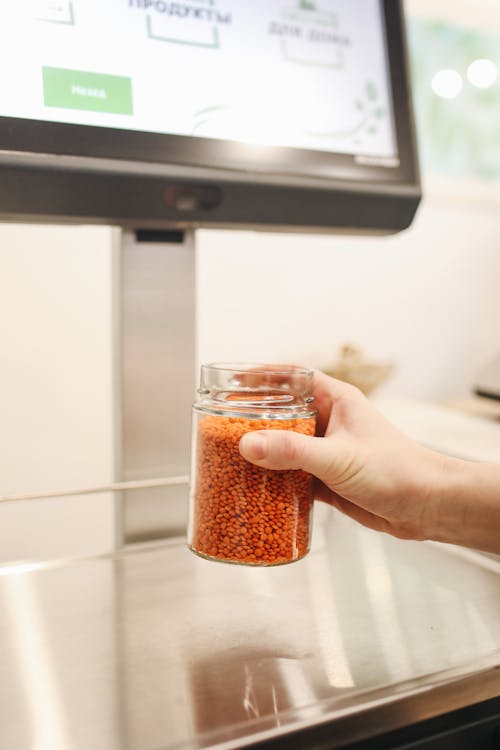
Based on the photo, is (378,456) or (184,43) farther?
(184,43)

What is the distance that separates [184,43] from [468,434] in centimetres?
66

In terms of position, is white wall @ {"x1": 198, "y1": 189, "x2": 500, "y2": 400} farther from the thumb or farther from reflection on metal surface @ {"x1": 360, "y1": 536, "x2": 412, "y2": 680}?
the thumb

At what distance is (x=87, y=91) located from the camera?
0.61m

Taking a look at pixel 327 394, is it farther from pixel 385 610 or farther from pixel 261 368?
pixel 385 610

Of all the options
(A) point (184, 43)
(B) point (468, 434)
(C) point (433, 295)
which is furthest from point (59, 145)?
(C) point (433, 295)

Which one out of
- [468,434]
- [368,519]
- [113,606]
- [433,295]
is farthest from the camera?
[433,295]

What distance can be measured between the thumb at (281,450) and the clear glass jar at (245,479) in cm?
2

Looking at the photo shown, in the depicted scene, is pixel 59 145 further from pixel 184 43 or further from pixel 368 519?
pixel 368 519

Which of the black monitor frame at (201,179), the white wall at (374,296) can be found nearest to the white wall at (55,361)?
the white wall at (374,296)

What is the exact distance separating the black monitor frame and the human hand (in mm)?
209

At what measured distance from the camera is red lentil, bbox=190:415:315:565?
507 mm

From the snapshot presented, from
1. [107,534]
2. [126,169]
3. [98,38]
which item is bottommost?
[107,534]

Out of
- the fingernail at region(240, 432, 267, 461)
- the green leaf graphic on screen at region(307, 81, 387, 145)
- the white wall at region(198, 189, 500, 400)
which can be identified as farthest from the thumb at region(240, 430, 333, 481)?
the white wall at region(198, 189, 500, 400)

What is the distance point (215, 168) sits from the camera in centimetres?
66
